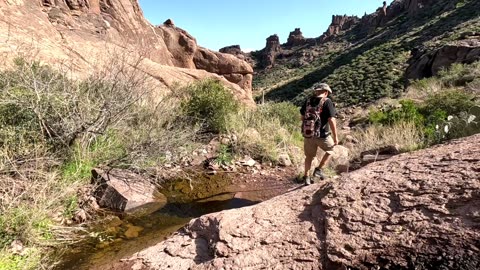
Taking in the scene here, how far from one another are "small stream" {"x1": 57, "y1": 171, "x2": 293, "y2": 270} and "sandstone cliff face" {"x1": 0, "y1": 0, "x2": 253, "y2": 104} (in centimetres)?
288

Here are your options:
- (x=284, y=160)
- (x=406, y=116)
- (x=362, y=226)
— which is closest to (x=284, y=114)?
(x=406, y=116)

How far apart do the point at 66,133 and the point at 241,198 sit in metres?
2.97

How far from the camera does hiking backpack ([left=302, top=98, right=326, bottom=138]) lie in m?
5.61

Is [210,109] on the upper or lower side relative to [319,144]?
upper

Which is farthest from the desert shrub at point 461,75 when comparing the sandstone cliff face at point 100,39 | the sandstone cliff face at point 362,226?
the sandstone cliff face at point 362,226

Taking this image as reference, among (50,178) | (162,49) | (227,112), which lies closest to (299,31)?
(162,49)

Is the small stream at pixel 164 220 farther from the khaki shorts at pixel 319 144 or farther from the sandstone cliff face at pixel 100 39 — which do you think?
the sandstone cliff face at pixel 100 39

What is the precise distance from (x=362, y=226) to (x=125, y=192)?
3.59 m

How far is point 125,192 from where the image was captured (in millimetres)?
4984

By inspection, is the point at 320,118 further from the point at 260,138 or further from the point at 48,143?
the point at 48,143

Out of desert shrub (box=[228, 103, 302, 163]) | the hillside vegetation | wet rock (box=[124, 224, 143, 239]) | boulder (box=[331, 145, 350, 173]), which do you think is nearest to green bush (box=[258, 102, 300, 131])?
desert shrub (box=[228, 103, 302, 163])

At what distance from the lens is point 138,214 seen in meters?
4.84

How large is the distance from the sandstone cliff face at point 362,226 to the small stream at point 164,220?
58 centimetres

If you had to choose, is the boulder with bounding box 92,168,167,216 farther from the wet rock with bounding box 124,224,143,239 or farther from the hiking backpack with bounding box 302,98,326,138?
the hiking backpack with bounding box 302,98,326,138
